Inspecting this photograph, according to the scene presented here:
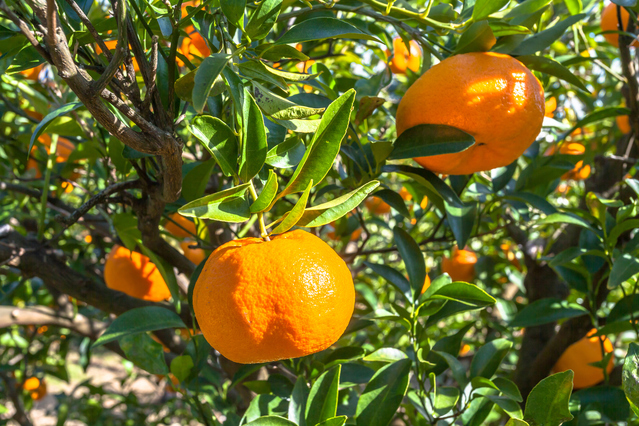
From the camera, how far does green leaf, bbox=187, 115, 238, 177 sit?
1.62 feet

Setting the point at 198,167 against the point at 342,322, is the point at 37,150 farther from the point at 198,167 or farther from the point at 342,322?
the point at 342,322

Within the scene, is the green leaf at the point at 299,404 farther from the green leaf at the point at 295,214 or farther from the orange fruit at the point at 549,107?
the orange fruit at the point at 549,107

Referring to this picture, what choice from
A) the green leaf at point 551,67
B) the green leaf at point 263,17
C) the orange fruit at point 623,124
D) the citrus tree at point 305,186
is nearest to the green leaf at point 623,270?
the citrus tree at point 305,186

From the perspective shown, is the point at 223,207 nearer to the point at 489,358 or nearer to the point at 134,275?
the point at 489,358

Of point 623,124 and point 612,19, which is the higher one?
point 612,19

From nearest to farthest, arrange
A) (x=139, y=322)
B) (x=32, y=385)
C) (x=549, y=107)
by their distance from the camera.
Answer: (x=139, y=322)
(x=549, y=107)
(x=32, y=385)

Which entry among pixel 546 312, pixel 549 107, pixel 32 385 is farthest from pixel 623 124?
pixel 32 385

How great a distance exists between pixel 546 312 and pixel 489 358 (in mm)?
205

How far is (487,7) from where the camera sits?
2.22ft

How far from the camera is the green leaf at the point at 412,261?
0.78 meters

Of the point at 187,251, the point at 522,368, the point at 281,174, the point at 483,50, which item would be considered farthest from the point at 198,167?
the point at 522,368

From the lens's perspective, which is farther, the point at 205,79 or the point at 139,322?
A: the point at 139,322

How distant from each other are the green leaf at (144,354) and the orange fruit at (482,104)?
536 millimetres

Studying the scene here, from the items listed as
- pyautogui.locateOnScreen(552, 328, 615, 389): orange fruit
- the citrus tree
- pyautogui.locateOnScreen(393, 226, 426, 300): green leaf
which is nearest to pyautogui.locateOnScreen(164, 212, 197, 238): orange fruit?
the citrus tree
